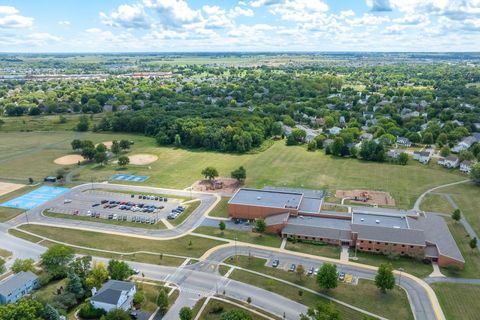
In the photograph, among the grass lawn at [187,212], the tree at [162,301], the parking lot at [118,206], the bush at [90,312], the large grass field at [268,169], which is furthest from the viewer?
the large grass field at [268,169]

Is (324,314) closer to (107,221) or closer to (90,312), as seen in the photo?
(90,312)

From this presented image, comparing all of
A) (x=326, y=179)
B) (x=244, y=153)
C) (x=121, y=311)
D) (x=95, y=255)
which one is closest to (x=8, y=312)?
(x=121, y=311)

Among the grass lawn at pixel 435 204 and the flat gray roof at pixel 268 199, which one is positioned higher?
the flat gray roof at pixel 268 199

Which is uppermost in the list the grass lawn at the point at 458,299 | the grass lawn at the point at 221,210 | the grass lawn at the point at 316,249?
Answer: the grass lawn at the point at 458,299

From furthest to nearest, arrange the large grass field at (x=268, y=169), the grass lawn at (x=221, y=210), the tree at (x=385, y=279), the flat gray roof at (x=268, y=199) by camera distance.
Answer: the large grass field at (x=268, y=169) < the grass lawn at (x=221, y=210) < the flat gray roof at (x=268, y=199) < the tree at (x=385, y=279)

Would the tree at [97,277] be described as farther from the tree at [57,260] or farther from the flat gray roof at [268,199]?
the flat gray roof at [268,199]

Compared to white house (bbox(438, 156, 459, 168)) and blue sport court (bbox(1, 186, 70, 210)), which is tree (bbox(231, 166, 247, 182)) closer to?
blue sport court (bbox(1, 186, 70, 210))

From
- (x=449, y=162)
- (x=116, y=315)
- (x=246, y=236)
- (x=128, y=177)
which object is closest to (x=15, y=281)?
(x=116, y=315)

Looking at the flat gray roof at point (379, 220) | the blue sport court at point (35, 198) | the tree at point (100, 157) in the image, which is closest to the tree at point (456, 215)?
the flat gray roof at point (379, 220)
